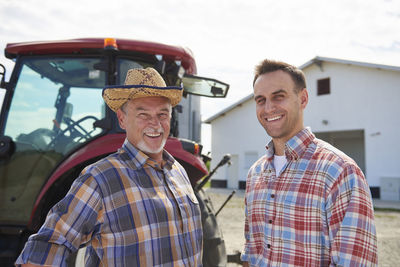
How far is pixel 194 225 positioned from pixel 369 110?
1539cm

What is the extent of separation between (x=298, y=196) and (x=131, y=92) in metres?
0.99

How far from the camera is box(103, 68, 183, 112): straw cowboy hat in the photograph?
1.71 m

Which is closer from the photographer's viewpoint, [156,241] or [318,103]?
[156,241]

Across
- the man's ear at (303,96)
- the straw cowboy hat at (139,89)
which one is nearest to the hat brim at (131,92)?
the straw cowboy hat at (139,89)

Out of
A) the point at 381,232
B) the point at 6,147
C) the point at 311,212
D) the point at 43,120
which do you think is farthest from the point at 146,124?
the point at 381,232

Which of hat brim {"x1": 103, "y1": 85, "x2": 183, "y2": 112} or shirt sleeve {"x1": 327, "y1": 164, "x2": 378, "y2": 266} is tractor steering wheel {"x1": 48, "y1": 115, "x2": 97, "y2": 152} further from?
shirt sleeve {"x1": 327, "y1": 164, "x2": 378, "y2": 266}

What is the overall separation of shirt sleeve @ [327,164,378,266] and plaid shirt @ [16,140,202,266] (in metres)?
0.69

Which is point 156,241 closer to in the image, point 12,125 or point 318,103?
point 12,125

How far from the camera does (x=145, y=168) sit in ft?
5.58

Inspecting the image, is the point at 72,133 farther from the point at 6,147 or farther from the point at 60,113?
the point at 6,147

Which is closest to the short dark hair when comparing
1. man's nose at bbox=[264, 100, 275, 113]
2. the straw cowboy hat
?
man's nose at bbox=[264, 100, 275, 113]

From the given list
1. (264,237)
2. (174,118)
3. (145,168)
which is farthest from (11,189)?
(264,237)

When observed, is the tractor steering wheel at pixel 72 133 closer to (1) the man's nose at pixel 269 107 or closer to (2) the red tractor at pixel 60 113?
(2) the red tractor at pixel 60 113

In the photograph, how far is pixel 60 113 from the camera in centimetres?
317
